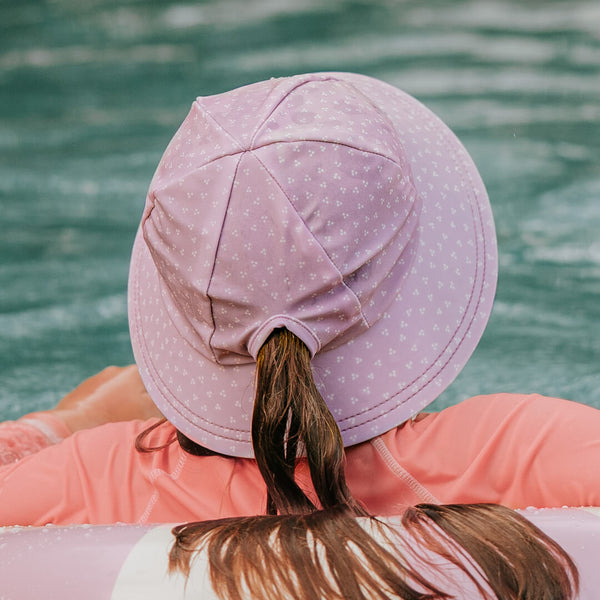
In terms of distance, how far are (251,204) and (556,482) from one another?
0.34m

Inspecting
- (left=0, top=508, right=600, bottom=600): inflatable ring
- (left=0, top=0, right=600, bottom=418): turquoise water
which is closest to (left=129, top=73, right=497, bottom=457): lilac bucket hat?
(left=0, top=508, right=600, bottom=600): inflatable ring

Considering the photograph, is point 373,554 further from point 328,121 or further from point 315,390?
point 328,121

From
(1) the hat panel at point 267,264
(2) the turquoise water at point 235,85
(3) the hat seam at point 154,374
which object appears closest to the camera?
(1) the hat panel at point 267,264

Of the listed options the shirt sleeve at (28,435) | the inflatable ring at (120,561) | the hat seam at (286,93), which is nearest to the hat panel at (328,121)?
the hat seam at (286,93)

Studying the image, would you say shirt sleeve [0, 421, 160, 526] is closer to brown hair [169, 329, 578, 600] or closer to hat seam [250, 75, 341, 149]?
brown hair [169, 329, 578, 600]

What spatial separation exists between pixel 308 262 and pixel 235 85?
1.87 meters

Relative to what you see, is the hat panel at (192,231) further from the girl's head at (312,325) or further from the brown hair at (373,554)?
the brown hair at (373,554)

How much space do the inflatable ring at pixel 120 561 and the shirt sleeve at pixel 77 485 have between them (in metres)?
0.15

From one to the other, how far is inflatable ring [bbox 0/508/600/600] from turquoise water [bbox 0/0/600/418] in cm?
100

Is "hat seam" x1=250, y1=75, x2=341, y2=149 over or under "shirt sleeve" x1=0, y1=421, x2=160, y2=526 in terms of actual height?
over

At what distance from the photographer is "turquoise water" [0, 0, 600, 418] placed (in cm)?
182

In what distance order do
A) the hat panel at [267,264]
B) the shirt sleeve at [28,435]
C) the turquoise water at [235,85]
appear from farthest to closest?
the turquoise water at [235,85]
the shirt sleeve at [28,435]
the hat panel at [267,264]

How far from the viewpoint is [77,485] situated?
0.85m

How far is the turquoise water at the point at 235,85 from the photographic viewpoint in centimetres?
182
